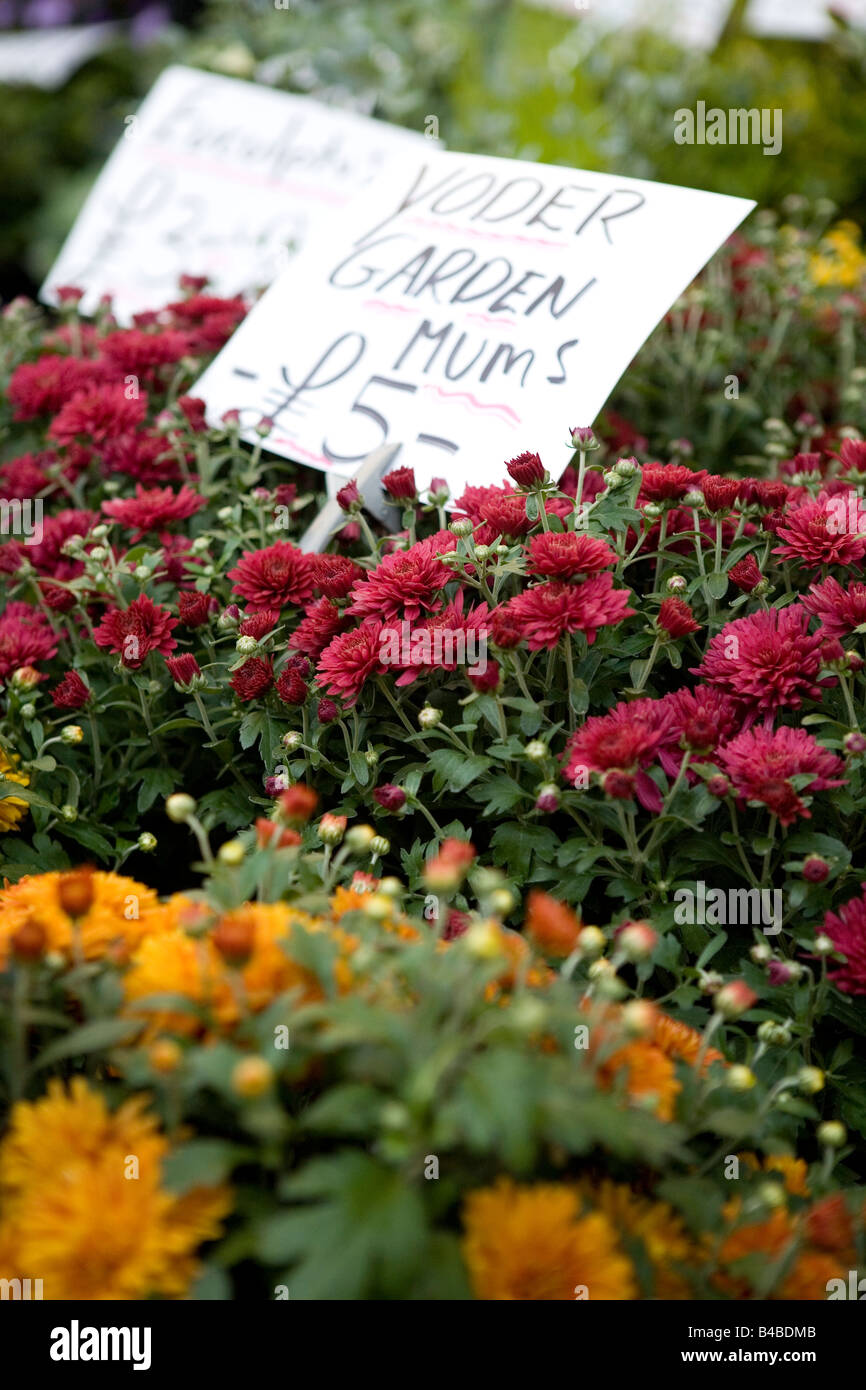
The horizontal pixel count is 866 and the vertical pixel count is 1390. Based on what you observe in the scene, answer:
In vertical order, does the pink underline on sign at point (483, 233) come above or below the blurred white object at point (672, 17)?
below

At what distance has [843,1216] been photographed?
1.90 feet

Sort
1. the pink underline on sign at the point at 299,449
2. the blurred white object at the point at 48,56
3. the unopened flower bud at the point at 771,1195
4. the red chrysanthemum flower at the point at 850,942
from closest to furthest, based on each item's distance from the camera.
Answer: the unopened flower bud at the point at 771,1195
the red chrysanthemum flower at the point at 850,942
the pink underline on sign at the point at 299,449
the blurred white object at the point at 48,56

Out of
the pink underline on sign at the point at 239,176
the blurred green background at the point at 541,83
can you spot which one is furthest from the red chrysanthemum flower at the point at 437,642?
the blurred green background at the point at 541,83

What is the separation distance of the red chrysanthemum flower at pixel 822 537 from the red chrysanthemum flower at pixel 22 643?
63 cm

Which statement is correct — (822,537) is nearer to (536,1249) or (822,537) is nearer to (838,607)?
(838,607)

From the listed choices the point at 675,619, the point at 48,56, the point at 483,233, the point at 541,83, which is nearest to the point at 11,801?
the point at 675,619

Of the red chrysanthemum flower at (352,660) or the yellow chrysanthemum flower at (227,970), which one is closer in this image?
the yellow chrysanthemum flower at (227,970)

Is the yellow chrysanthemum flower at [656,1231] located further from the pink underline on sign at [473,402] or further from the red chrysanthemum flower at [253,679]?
the pink underline on sign at [473,402]

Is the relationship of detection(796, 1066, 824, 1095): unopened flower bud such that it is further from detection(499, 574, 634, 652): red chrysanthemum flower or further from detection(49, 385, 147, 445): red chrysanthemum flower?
detection(49, 385, 147, 445): red chrysanthemum flower

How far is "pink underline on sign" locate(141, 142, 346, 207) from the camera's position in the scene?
1.82 metres

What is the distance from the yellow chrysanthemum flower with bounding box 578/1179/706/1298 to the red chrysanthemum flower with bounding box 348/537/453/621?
43 cm

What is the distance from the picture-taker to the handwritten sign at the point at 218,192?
5.97 feet
